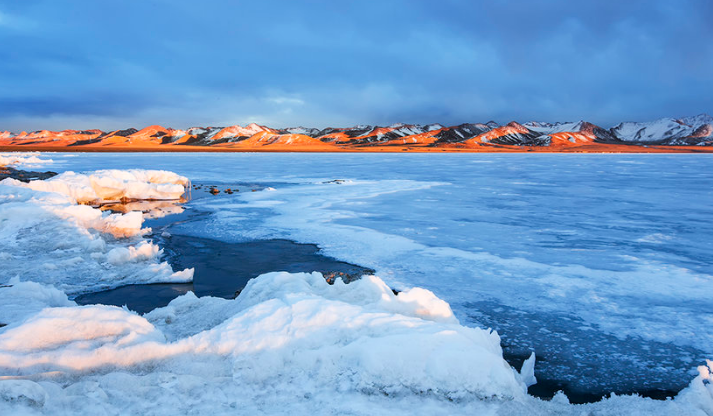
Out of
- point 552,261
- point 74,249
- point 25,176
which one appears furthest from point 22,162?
point 552,261

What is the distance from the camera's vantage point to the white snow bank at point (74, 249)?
19.1ft

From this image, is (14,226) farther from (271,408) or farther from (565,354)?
(565,354)

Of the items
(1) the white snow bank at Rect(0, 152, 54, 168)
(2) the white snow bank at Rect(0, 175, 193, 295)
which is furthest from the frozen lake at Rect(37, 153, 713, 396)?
(1) the white snow bank at Rect(0, 152, 54, 168)

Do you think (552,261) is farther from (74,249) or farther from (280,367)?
(74,249)

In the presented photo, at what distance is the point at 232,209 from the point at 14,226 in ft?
16.6

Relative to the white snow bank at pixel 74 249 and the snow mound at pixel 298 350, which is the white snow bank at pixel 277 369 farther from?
the white snow bank at pixel 74 249

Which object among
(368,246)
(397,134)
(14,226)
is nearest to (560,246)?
(368,246)

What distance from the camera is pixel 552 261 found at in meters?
6.65

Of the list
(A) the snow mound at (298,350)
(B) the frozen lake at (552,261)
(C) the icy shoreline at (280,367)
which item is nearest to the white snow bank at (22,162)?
(B) the frozen lake at (552,261)

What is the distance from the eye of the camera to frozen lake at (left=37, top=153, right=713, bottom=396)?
3.90 meters

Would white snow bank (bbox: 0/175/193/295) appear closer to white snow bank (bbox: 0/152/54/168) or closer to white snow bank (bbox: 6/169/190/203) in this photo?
white snow bank (bbox: 6/169/190/203)

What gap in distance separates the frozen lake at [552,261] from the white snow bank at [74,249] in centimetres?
150

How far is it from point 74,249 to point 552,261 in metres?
7.28

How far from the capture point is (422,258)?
6828mm
